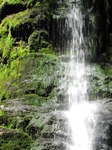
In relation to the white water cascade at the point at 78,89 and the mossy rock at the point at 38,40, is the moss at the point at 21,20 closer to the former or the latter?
the mossy rock at the point at 38,40

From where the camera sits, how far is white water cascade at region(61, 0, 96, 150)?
5611 millimetres

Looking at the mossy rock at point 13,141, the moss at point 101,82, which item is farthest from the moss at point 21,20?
the mossy rock at point 13,141

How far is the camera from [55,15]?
26.4 feet

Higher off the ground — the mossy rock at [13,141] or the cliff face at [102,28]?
the cliff face at [102,28]

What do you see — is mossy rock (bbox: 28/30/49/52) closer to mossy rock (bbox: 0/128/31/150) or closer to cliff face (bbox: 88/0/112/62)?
cliff face (bbox: 88/0/112/62)

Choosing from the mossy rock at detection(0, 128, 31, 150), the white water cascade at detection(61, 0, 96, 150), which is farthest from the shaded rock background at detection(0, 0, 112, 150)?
the white water cascade at detection(61, 0, 96, 150)

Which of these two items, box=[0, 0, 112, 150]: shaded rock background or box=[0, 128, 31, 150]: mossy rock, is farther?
box=[0, 0, 112, 150]: shaded rock background

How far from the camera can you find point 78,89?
7031mm

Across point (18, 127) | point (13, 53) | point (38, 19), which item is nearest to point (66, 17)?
point (38, 19)

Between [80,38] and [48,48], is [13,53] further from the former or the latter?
[80,38]

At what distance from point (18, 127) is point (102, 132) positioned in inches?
79.5

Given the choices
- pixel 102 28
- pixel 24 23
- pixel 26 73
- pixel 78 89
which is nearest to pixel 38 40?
pixel 24 23

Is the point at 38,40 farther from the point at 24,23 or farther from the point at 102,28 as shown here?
the point at 102,28

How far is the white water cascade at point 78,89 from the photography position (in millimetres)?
5611
